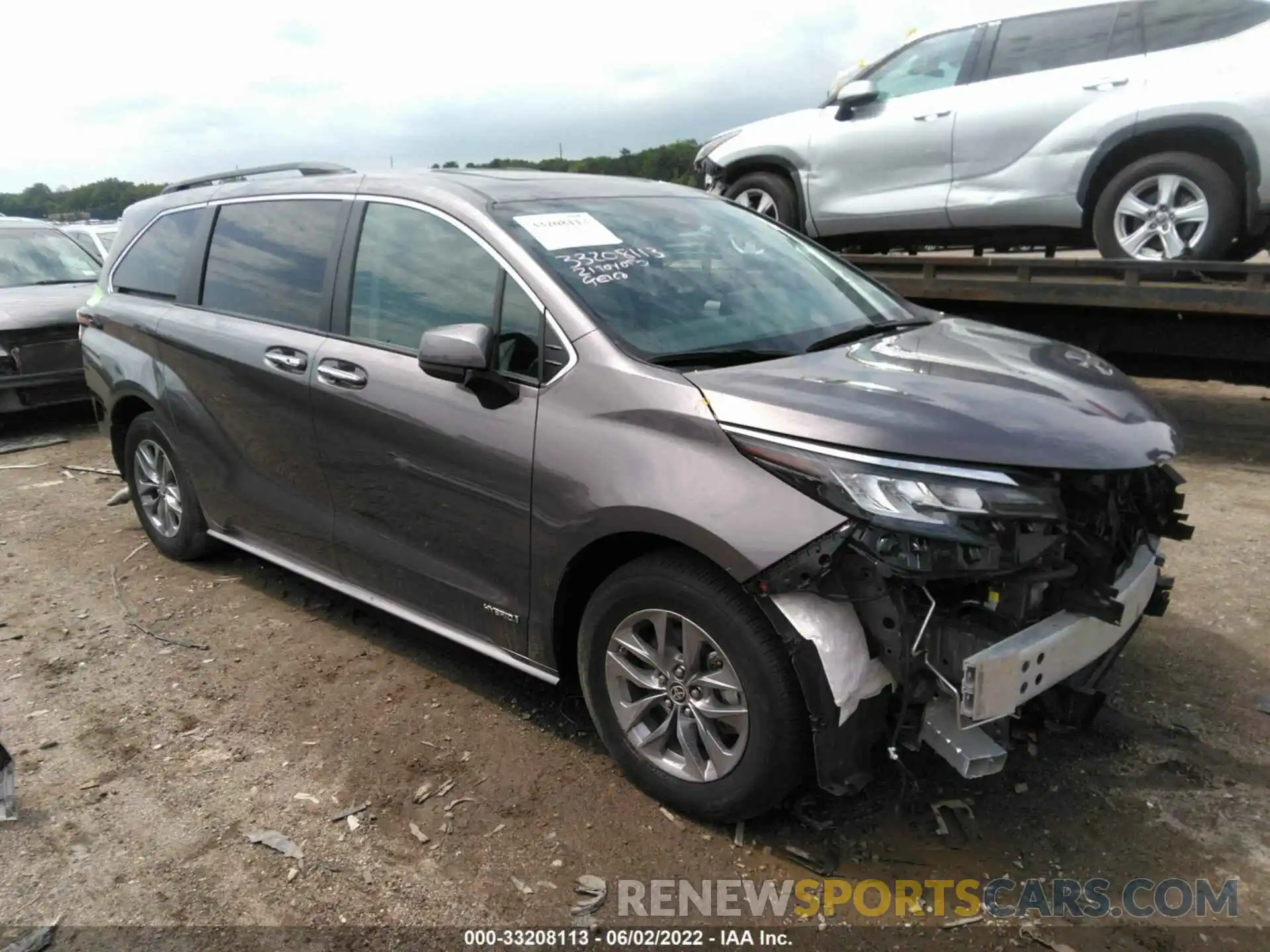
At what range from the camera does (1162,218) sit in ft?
18.5

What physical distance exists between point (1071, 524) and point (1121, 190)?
13.4ft

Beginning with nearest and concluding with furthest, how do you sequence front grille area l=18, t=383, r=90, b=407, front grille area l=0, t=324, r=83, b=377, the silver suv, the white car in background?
the silver suv → front grille area l=0, t=324, r=83, b=377 → front grille area l=18, t=383, r=90, b=407 → the white car in background

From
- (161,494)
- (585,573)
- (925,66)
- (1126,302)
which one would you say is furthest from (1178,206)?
(161,494)

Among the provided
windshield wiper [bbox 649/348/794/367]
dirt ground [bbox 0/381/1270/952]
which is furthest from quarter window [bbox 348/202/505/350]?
dirt ground [bbox 0/381/1270/952]

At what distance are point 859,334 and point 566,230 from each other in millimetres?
1059

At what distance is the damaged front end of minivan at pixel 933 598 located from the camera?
2.26 metres

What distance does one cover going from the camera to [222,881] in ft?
8.54

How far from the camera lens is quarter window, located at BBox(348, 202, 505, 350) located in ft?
10.2

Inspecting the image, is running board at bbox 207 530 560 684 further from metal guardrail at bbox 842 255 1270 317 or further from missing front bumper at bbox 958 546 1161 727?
metal guardrail at bbox 842 255 1270 317

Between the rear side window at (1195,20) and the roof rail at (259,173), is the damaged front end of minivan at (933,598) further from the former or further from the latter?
the rear side window at (1195,20)

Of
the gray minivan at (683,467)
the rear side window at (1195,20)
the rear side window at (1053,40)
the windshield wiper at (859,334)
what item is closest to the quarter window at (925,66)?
the rear side window at (1053,40)

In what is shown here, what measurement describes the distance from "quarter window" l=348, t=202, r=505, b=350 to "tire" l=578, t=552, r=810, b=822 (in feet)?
3.36

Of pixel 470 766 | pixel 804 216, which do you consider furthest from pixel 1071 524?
pixel 804 216

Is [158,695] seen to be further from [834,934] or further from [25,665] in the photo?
[834,934]
